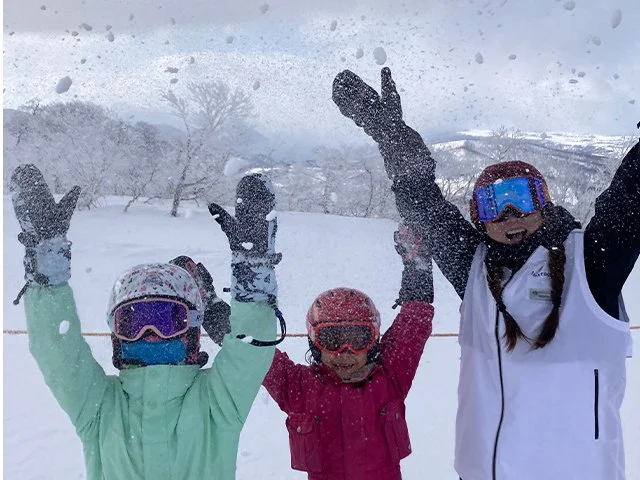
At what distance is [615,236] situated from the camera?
5.49 ft

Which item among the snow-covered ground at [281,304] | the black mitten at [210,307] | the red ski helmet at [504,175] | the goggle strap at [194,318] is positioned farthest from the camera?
the snow-covered ground at [281,304]

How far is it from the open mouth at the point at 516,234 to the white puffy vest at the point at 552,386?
0.33ft

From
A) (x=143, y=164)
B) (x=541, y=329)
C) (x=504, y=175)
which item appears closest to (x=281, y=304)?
(x=504, y=175)

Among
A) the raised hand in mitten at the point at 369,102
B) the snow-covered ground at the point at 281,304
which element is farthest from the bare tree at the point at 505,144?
the raised hand in mitten at the point at 369,102

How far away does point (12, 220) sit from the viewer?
17750 mm

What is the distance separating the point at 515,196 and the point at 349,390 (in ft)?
3.18

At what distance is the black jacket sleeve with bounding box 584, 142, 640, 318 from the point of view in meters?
1.65

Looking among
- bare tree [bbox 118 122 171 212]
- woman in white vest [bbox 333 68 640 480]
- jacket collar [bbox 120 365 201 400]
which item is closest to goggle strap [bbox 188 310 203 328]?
jacket collar [bbox 120 365 201 400]

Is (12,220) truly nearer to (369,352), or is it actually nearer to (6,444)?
(6,444)

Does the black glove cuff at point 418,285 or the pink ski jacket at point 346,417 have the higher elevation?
the black glove cuff at point 418,285

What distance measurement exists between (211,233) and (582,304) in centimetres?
1720

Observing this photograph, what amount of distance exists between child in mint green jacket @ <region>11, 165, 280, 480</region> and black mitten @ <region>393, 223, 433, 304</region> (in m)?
0.70

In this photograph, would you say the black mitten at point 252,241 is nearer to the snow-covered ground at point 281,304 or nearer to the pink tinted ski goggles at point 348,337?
the pink tinted ski goggles at point 348,337

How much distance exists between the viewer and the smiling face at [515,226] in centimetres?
193
